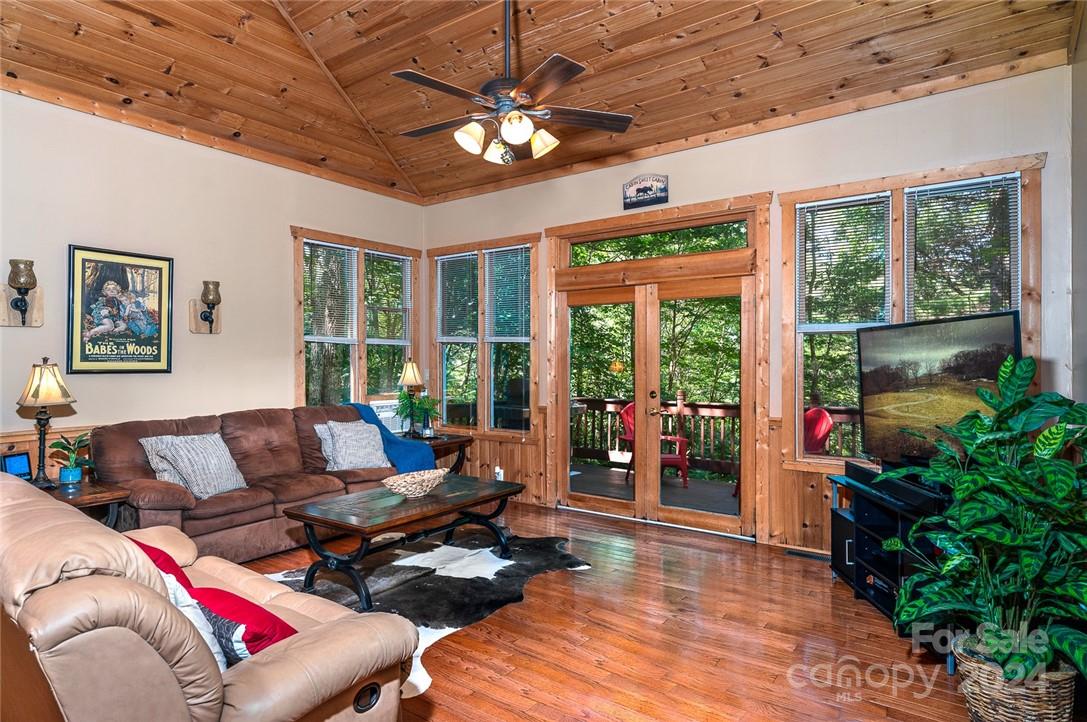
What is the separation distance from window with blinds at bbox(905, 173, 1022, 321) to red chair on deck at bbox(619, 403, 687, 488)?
200 centimetres

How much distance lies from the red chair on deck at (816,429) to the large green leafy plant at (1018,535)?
1937 mm

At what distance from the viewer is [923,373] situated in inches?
137

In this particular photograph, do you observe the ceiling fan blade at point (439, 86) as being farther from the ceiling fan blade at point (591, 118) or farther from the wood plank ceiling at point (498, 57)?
the wood plank ceiling at point (498, 57)

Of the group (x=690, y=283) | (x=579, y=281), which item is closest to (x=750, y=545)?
(x=690, y=283)

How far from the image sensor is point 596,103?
4.86 meters

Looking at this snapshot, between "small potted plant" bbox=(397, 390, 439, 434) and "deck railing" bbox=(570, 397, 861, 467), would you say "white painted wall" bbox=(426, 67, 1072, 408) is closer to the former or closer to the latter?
"deck railing" bbox=(570, 397, 861, 467)

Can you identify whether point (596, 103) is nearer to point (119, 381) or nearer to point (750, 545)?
point (750, 545)

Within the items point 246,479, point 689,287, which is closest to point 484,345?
point 689,287

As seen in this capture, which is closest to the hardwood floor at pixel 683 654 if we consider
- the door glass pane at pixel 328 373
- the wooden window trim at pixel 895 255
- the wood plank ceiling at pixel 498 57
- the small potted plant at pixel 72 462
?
the wooden window trim at pixel 895 255

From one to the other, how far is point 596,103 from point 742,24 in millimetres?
1288

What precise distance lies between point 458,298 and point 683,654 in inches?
181

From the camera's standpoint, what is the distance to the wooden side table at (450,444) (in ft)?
19.1

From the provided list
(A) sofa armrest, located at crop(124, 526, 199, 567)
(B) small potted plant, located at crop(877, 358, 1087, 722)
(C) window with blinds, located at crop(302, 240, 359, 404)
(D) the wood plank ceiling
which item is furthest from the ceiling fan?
(C) window with blinds, located at crop(302, 240, 359, 404)

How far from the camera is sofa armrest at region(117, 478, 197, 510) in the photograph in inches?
143
